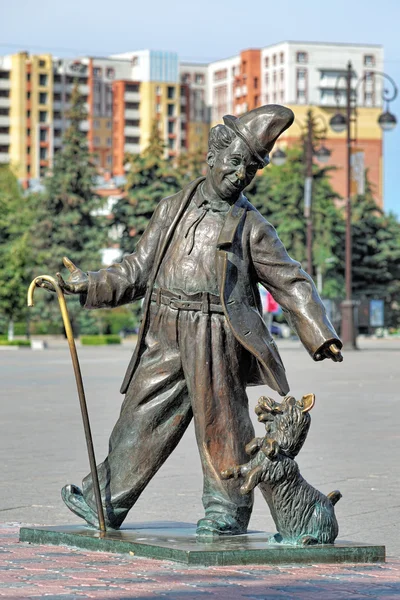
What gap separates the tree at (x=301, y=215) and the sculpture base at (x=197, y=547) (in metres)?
65.0

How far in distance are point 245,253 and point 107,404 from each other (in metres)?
11.5

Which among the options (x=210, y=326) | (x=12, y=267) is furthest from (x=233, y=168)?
(x=12, y=267)

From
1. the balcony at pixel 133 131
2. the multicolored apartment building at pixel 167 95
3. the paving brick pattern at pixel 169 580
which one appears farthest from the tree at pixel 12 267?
the balcony at pixel 133 131

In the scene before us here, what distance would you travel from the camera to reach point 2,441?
13.8m

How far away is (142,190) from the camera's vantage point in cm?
6519

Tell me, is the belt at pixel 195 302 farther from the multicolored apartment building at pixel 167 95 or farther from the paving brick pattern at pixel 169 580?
the multicolored apartment building at pixel 167 95

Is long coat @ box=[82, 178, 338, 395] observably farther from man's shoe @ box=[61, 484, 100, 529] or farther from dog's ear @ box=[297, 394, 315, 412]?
man's shoe @ box=[61, 484, 100, 529]

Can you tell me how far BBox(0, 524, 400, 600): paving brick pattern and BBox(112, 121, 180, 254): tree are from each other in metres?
57.4

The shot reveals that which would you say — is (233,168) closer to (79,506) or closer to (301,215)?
(79,506)

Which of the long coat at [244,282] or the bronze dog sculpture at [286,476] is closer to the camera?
the bronze dog sculpture at [286,476]

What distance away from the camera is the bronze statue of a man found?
6945mm

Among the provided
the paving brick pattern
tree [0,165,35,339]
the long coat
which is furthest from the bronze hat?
tree [0,165,35,339]

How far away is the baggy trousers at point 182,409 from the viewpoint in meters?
6.93

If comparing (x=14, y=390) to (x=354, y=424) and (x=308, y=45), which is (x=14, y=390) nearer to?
(x=354, y=424)
